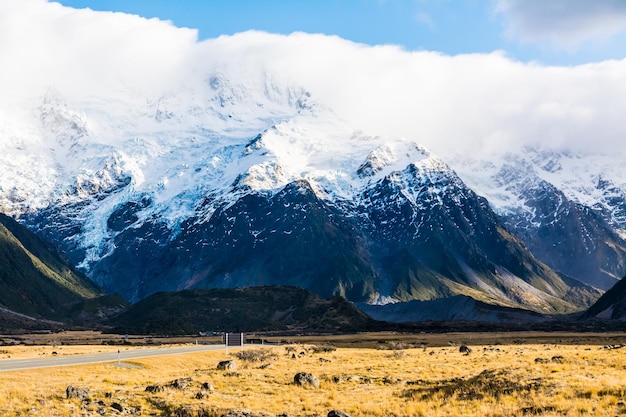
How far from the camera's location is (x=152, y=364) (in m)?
78.9

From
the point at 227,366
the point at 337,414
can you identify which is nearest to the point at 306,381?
the point at 337,414

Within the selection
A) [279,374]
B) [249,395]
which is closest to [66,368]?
[279,374]

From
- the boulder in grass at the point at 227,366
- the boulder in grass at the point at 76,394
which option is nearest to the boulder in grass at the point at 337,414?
the boulder in grass at the point at 76,394

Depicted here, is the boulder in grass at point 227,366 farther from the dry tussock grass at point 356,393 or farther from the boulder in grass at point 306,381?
the boulder in grass at point 306,381

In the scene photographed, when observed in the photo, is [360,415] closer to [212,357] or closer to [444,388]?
[444,388]

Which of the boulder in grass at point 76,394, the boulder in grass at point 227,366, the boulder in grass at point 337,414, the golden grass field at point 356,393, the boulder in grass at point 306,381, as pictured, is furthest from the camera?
the boulder in grass at point 227,366

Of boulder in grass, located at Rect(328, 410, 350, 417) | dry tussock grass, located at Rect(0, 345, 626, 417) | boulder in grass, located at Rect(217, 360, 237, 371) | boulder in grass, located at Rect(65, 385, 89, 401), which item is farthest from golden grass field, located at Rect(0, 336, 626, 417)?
boulder in grass, located at Rect(217, 360, 237, 371)

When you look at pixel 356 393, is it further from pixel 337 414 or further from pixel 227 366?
pixel 227 366

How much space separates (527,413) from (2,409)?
25642mm

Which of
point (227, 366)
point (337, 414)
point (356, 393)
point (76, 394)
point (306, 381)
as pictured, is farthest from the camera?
point (227, 366)

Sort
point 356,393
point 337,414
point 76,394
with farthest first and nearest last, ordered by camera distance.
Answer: point 356,393 < point 76,394 < point 337,414

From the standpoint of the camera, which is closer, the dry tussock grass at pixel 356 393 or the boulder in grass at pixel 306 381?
the dry tussock grass at pixel 356 393

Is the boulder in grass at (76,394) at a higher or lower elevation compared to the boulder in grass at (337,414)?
higher

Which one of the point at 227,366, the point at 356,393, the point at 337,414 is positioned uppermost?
the point at 227,366
